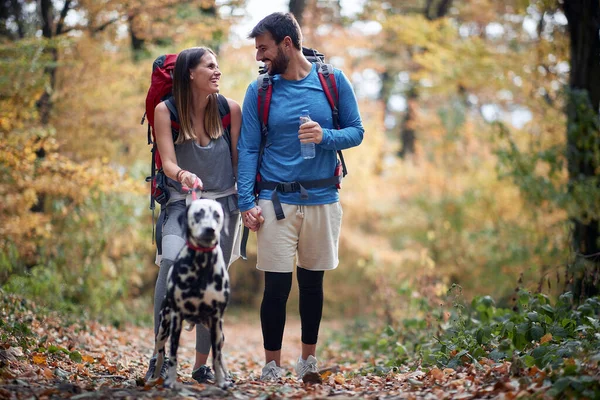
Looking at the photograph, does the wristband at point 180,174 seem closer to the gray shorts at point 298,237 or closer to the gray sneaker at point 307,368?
the gray shorts at point 298,237

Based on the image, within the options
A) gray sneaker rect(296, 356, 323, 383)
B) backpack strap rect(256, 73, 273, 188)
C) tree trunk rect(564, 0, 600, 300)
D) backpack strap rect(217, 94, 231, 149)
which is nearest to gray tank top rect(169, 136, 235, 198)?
backpack strap rect(217, 94, 231, 149)

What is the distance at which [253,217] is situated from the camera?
3986 mm

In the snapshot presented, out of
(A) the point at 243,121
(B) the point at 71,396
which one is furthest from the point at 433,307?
(B) the point at 71,396

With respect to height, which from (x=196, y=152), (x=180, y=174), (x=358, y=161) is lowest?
(x=358, y=161)

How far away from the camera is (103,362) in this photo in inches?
195

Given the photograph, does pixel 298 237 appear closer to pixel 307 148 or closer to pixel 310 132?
pixel 307 148

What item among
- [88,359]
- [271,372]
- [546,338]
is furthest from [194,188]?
[546,338]

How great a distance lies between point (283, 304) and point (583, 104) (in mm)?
3994

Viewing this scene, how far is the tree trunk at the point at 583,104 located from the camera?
21.2 feet

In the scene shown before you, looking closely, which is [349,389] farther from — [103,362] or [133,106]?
[133,106]

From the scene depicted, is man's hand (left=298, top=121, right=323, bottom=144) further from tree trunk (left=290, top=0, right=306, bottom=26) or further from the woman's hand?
tree trunk (left=290, top=0, right=306, bottom=26)

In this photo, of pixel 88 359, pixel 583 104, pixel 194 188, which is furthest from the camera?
pixel 583 104

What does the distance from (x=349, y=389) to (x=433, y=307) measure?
3187 millimetres

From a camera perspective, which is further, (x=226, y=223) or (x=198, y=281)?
(x=226, y=223)
